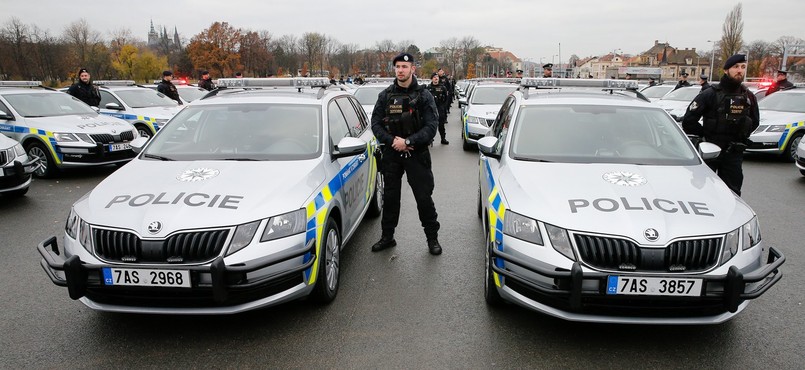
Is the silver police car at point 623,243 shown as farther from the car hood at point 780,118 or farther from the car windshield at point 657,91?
the car windshield at point 657,91

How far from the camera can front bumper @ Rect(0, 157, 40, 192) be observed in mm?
6996

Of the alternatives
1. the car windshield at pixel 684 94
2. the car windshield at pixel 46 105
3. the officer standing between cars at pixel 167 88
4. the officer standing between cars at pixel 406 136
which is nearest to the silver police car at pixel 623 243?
the officer standing between cars at pixel 406 136

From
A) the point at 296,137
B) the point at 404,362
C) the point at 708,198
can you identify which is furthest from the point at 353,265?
the point at 708,198

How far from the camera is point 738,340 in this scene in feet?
11.2

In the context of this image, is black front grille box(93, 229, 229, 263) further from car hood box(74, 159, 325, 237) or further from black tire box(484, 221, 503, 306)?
black tire box(484, 221, 503, 306)

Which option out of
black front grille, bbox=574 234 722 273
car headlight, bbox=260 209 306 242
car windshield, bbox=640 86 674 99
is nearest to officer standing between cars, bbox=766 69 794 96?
car windshield, bbox=640 86 674 99

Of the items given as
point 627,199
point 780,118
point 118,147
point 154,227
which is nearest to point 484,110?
point 780,118

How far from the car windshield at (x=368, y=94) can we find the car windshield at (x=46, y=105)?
621cm

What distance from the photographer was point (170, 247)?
3160 mm

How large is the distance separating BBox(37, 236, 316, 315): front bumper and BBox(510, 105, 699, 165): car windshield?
2.19m

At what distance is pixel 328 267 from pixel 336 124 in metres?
1.60

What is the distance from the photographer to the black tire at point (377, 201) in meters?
6.31

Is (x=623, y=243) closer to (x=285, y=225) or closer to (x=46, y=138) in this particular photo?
(x=285, y=225)

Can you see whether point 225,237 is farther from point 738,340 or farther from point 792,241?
point 792,241
